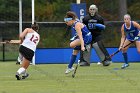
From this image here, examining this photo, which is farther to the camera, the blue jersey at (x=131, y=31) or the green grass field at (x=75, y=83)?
the blue jersey at (x=131, y=31)

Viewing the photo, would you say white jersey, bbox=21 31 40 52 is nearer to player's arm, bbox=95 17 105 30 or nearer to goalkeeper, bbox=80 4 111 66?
goalkeeper, bbox=80 4 111 66

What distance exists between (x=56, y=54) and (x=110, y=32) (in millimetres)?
3305

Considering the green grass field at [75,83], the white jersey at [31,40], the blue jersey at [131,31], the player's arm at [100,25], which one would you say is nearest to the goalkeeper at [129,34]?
the blue jersey at [131,31]

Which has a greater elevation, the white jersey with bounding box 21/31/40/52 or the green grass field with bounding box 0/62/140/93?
the white jersey with bounding box 21/31/40/52

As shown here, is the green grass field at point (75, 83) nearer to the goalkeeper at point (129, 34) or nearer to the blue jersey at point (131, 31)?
the goalkeeper at point (129, 34)

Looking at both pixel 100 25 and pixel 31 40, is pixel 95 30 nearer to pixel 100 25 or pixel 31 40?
pixel 100 25

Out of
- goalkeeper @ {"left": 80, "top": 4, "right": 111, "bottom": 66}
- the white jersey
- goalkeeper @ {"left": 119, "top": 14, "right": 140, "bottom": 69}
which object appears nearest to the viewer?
the white jersey

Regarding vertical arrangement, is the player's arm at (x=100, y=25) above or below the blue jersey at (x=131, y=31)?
above

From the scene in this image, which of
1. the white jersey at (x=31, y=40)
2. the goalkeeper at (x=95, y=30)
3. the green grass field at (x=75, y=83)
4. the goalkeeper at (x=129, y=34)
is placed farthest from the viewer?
the goalkeeper at (x=95, y=30)

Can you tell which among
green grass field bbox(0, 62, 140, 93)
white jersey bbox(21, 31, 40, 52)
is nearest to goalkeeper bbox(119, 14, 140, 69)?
green grass field bbox(0, 62, 140, 93)

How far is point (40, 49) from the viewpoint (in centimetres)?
2481

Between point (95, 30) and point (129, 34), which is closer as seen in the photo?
point (129, 34)

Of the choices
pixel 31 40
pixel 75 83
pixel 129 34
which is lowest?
pixel 75 83

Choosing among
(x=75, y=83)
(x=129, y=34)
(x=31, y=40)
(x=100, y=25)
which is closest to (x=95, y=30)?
(x=100, y=25)
